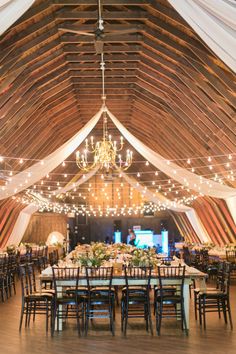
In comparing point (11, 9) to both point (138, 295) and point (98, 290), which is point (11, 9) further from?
point (138, 295)

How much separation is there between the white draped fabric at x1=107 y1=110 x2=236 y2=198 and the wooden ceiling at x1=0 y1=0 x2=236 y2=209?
721 millimetres

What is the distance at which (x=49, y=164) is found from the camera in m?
10.9

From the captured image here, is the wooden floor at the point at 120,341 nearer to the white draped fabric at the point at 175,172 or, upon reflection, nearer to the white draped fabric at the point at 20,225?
the white draped fabric at the point at 175,172

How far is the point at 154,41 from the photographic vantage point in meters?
11.1

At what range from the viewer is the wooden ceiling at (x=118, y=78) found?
385 inches

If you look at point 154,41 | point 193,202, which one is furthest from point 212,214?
point 154,41

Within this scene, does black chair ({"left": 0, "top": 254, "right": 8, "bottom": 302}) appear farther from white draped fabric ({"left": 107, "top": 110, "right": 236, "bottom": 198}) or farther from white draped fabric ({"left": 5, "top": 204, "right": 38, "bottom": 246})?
white draped fabric ({"left": 5, "top": 204, "right": 38, "bottom": 246})

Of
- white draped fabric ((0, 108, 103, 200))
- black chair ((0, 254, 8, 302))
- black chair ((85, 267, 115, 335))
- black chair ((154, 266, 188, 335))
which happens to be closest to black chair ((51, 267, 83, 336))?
black chair ((85, 267, 115, 335))

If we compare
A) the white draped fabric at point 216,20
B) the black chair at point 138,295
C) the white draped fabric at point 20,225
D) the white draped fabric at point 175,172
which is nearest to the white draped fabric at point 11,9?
the white draped fabric at point 216,20

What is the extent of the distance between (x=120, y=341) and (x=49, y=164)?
446cm

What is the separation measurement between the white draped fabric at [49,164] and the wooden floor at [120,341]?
3.40 m

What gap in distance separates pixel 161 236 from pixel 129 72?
677 inches

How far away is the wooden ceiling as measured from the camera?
979 centimetres

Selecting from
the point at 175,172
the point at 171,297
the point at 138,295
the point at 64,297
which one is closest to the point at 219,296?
the point at 171,297
